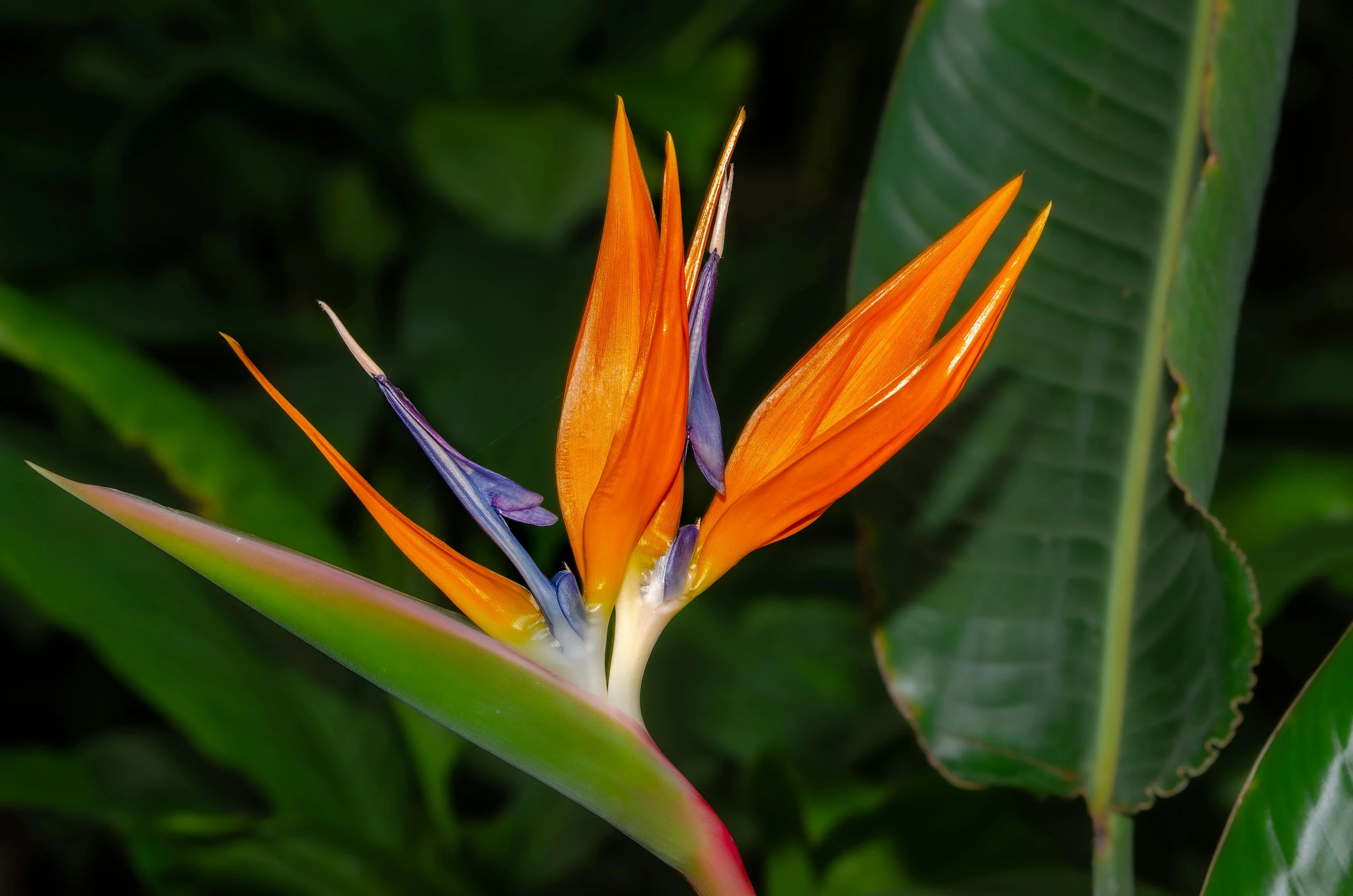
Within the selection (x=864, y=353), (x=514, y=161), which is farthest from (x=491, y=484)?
(x=514, y=161)

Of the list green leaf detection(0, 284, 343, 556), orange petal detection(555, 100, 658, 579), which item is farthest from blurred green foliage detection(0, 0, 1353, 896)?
orange petal detection(555, 100, 658, 579)

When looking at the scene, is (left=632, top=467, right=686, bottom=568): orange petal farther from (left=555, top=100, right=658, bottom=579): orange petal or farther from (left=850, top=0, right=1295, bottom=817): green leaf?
(left=850, top=0, right=1295, bottom=817): green leaf

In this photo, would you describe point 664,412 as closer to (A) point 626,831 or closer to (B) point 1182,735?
(A) point 626,831

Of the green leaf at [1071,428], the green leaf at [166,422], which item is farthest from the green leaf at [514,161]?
the green leaf at [1071,428]

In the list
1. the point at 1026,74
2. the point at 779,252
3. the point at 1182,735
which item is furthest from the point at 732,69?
the point at 1182,735

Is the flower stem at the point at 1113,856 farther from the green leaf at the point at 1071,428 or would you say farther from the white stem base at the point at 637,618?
the white stem base at the point at 637,618

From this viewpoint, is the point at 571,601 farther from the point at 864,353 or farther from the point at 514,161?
the point at 514,161
